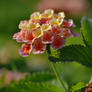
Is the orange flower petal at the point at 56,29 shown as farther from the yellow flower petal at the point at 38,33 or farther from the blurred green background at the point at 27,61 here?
the blurred green background at the point at 27,61

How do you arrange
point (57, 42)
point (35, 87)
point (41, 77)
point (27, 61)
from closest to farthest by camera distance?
point (57, 42)
point (35, 87)
point (41, 77)
point (27, 61)

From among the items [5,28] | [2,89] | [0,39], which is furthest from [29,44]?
[5,28]

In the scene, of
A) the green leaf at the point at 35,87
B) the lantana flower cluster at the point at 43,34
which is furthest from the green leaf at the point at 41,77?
the lantana flower cluster at the point at 43,34

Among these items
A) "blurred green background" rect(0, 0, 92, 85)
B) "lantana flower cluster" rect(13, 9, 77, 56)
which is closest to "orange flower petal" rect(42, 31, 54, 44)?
"lantana flower cluster" rect(13, 9, 77, 56)

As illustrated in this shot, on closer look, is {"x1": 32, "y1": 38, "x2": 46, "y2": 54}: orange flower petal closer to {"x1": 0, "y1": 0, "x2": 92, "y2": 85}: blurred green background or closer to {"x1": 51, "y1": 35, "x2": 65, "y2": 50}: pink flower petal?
{"x1": 51, "y1": 35, "x2": 65, "y2": 50}: pink flower petal

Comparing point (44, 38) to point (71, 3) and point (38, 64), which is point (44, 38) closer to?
point (38, 64)

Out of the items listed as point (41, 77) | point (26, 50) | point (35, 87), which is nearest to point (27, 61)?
point (41, 77)

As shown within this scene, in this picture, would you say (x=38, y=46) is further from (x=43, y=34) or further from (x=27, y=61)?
(x=27, y=61)
